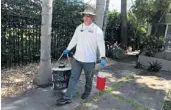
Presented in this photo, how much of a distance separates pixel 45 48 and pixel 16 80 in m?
1.17

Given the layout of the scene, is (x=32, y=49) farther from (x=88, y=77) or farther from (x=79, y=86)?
(x=88, y=77)

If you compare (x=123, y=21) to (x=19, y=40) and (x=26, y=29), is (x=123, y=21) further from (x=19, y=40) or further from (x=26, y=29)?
(x=19, y=40)

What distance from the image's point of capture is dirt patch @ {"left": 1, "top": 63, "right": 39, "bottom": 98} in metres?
5.47

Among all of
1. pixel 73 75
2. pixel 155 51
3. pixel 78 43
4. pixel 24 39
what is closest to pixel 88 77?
pixel 73 75

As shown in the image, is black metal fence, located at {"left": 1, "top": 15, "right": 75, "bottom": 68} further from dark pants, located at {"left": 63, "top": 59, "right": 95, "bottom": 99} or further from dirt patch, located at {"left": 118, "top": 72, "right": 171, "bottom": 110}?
dirt patch, located at {"left": 118, "top": 72, "right": 171, "bottom": 110}

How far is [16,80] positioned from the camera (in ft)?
20.6

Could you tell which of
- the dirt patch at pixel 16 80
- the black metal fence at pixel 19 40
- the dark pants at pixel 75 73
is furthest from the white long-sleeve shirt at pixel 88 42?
the black metal fence at pixel 19 40

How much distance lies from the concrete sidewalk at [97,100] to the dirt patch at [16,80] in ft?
0.90

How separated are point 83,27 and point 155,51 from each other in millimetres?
8086

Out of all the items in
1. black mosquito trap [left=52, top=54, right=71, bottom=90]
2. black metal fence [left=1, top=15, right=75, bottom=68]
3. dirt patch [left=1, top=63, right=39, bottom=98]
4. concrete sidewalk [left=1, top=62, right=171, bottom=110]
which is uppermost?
black metal fence [left=1, top=15, right=75, bottom=68]

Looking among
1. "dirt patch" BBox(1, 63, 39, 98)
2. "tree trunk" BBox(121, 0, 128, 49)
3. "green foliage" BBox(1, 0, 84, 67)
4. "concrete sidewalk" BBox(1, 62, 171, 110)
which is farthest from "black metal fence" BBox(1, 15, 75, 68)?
"tree trunk" BBox(121, 0, 128, 49)

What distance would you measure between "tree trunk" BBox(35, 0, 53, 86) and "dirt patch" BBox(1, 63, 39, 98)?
289mm

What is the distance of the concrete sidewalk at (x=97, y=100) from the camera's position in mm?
4812

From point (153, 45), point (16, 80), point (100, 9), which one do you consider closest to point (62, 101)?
point (16, 80)
